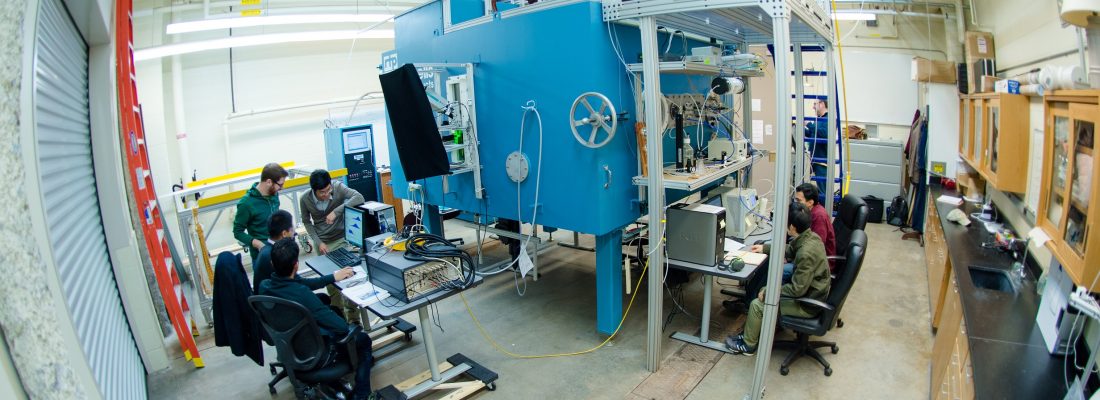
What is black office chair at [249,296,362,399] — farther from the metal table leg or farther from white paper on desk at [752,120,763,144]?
white paper on desk at [752,120,763,144]

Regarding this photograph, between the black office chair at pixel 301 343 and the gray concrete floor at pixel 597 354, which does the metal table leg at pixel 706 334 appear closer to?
the gray concrete floor at pixel 597 354

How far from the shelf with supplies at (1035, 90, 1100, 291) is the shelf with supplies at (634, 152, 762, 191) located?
1.72 m

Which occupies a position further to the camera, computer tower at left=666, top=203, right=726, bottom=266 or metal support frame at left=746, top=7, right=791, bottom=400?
computer tower at left=666, top=203, right=726, bottom=266

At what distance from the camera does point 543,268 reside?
5926 mm

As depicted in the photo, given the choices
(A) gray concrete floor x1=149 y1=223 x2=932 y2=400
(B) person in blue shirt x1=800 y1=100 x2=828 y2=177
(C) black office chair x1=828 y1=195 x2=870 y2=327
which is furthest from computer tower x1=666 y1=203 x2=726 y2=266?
(B) person in blue shirt x1=800 y1=100 x2=828 y2=177

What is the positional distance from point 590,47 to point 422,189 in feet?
7.73

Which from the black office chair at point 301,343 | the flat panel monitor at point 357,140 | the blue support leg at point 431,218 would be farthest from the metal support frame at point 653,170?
the flat panel monitor at point 357,140

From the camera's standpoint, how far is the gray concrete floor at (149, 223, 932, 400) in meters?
3.49

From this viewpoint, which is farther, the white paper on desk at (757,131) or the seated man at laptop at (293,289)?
the white paper on desk at (757,131)

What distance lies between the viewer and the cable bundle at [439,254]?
128 inches

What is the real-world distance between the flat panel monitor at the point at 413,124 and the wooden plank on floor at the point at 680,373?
2.06m

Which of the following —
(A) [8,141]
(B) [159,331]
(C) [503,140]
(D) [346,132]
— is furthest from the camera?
(D) [346,132]

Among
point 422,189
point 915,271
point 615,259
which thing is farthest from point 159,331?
point 915,271

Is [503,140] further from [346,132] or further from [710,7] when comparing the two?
[346,132]
